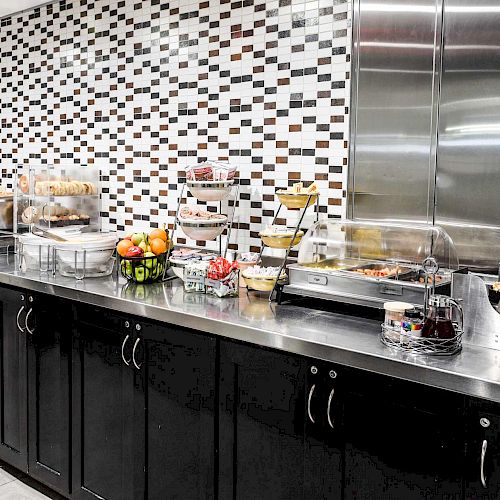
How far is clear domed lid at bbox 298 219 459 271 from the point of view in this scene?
8.21 feet

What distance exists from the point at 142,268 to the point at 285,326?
1.07 metres

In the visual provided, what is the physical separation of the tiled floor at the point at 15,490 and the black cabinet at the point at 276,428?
1.39 meters

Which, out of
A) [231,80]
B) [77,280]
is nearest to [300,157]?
[231,80]

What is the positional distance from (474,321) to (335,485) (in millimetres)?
719

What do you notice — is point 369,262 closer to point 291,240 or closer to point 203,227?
point 291,240

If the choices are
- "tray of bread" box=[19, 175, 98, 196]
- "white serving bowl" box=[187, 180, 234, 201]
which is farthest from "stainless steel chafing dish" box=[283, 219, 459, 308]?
"tray of bread" box=[19, 175, 98, 196]

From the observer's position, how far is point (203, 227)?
10.3 ft

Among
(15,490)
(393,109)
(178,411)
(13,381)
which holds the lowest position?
(15,490)

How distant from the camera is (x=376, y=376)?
199 cm

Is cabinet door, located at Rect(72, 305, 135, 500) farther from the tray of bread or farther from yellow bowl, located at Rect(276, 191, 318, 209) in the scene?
the tray of bread

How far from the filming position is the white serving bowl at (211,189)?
3154 millimetres

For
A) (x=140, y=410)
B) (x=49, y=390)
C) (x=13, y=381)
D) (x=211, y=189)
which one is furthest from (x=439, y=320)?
(x=13, y=381)

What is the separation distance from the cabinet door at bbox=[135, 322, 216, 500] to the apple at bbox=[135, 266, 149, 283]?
1.56ft

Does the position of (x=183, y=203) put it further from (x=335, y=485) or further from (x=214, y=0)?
(x=335, y=485)
